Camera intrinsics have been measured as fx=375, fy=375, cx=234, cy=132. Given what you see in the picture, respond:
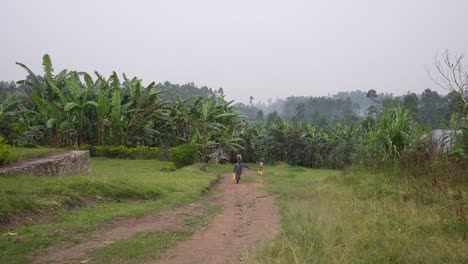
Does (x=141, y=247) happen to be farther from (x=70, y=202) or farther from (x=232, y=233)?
(x=70, y=202)

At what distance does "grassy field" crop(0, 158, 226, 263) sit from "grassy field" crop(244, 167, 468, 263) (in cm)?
343

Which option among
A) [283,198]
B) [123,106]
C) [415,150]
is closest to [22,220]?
[283,198]

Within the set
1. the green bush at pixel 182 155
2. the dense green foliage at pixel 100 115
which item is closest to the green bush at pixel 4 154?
the dense green foliage at pixel 100 115

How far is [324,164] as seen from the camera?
121 ft

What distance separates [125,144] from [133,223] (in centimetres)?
1744

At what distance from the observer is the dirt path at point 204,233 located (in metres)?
5.77

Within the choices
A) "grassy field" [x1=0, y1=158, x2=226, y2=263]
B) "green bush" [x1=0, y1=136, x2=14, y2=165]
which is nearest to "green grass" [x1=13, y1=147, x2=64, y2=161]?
"green bush" [x1=0, y1=136, x2=14, y2=165]

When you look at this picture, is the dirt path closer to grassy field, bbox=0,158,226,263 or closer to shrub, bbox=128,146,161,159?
grassy field, bbox=0,158,226,263

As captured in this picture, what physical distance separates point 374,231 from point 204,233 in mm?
3232

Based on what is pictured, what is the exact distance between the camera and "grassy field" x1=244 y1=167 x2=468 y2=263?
5098mm

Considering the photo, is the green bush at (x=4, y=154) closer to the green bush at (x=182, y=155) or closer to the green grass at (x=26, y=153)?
the green grass at (x=26, y=153)

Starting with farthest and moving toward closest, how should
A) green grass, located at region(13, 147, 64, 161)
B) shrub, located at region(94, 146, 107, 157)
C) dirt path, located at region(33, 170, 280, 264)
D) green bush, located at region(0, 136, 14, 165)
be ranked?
1. shrub, located at region(94, 146, 107, 157)
2. green grass, located at region(13, 147, 64, 161)
3. green bush, located at region(0, 136, 14, 165)
4. dirt path, located at region(33, 170, 280, 264)

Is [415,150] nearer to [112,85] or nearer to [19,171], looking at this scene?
[19,171]

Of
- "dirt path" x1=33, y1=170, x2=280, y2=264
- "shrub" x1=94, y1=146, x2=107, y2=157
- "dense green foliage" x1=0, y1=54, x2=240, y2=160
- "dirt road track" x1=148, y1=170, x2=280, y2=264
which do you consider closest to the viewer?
"dirt path" x1=33, y1=170, x2=280, y2=264
